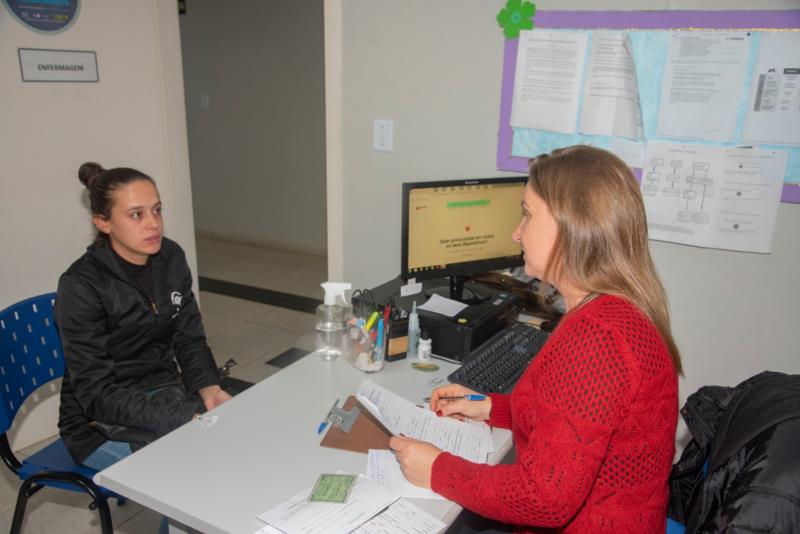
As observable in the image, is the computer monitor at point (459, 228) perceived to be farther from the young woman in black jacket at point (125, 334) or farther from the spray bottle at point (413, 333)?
the young woman in black jacket at point (125, 334)

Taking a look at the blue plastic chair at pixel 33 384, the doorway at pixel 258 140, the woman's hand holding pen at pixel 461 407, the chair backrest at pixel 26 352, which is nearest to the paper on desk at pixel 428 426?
the woman's hand holding pen at pixel 461 407

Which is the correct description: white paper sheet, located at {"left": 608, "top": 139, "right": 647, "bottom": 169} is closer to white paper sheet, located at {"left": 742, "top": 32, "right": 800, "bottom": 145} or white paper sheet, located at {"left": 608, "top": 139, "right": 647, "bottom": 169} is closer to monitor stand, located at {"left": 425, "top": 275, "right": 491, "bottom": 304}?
white paper sheet, located at {"left": 742, "top": 32, "right": 800, "bottom": 145}

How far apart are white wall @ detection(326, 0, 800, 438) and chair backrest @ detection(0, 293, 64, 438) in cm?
122

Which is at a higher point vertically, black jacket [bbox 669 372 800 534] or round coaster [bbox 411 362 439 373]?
black jacket [bbox 669 372 800 534]

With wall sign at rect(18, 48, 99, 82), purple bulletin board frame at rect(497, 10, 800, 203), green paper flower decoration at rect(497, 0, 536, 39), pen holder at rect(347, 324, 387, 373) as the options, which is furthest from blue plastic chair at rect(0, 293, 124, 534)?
green paper flower decoration at rect(497, 0, 536, 39)

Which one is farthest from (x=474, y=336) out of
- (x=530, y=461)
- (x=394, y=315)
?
(x=530, y=461)

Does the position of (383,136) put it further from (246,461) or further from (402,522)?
(402,522)

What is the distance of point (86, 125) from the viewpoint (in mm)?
2623

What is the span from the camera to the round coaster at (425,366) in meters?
1.75

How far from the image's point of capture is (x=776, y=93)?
1851 mm

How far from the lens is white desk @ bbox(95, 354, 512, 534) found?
3.82 ft

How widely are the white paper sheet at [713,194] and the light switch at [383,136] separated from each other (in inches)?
39.3

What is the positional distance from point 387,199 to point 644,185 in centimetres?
102

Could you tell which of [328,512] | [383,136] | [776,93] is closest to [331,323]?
[328,512]
